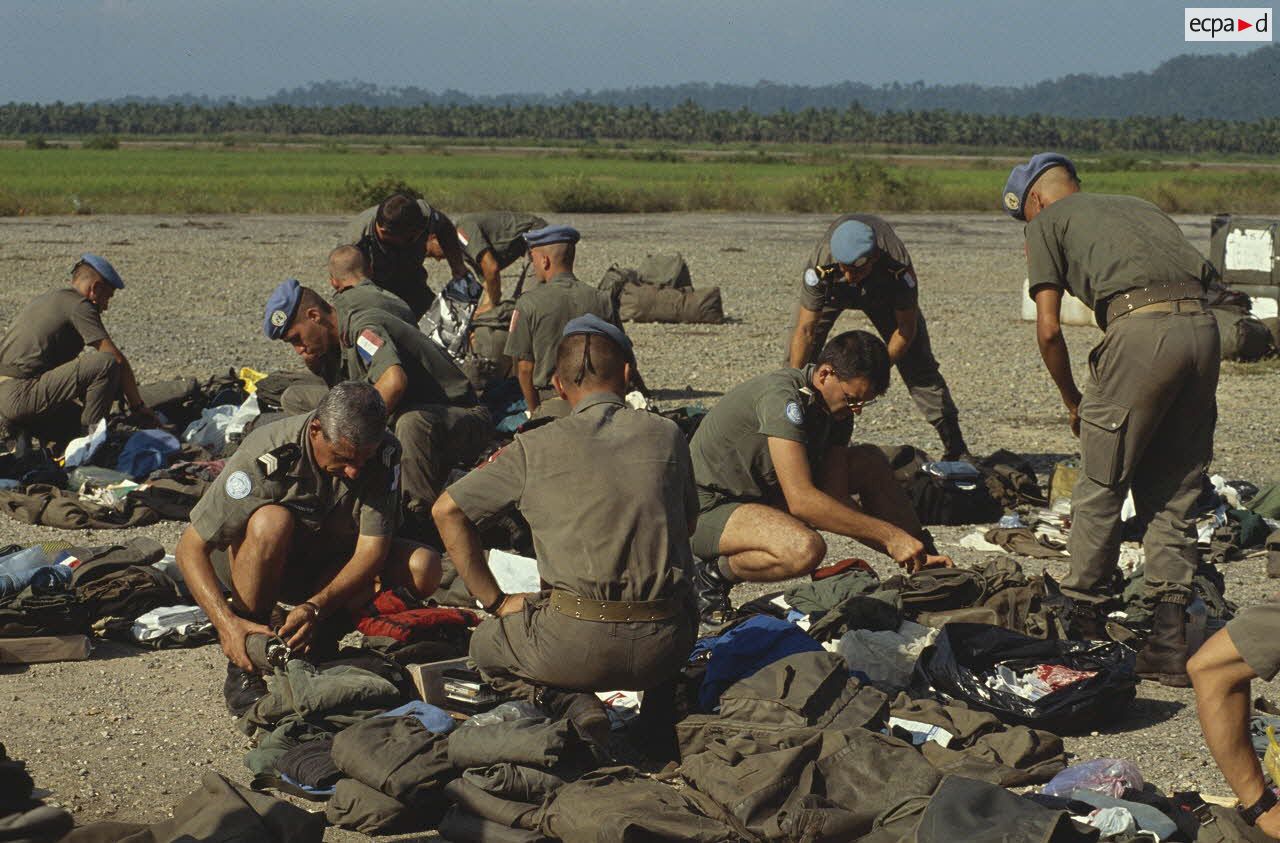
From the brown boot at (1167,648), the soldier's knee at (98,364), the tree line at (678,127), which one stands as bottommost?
the brown boot at (1167,648)

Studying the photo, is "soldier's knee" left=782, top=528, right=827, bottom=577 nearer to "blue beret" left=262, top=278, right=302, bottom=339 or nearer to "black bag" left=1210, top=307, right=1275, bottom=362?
"blue beret" left=262, top=278, right=302, bottom=339

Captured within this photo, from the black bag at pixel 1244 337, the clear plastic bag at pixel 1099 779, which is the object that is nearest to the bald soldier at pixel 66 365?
the clear plastic bag at pixel 1099 779

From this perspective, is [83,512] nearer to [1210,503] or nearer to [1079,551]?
[1079,551]

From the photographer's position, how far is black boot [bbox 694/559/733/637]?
6875 millimetres

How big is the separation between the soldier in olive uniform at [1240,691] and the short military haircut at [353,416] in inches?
121

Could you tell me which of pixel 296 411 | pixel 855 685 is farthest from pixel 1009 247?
pixel 855 685

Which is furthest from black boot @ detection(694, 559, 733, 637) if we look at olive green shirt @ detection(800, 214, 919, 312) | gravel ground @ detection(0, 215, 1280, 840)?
olive green shirt @ detection(800, 214, 919, 312)

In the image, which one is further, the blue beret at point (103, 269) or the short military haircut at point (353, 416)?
the blue beret at point (103, 269)

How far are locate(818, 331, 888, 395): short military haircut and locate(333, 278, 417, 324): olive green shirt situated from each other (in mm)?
2768

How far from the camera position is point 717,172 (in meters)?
62.9

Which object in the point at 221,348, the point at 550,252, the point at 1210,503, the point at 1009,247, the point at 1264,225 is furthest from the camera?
the point at 1009,247

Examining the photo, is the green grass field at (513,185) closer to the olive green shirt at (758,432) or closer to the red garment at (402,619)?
the olive green shirt at (758,432)

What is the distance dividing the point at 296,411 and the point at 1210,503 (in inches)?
206

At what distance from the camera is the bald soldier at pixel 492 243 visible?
12.8 metres
